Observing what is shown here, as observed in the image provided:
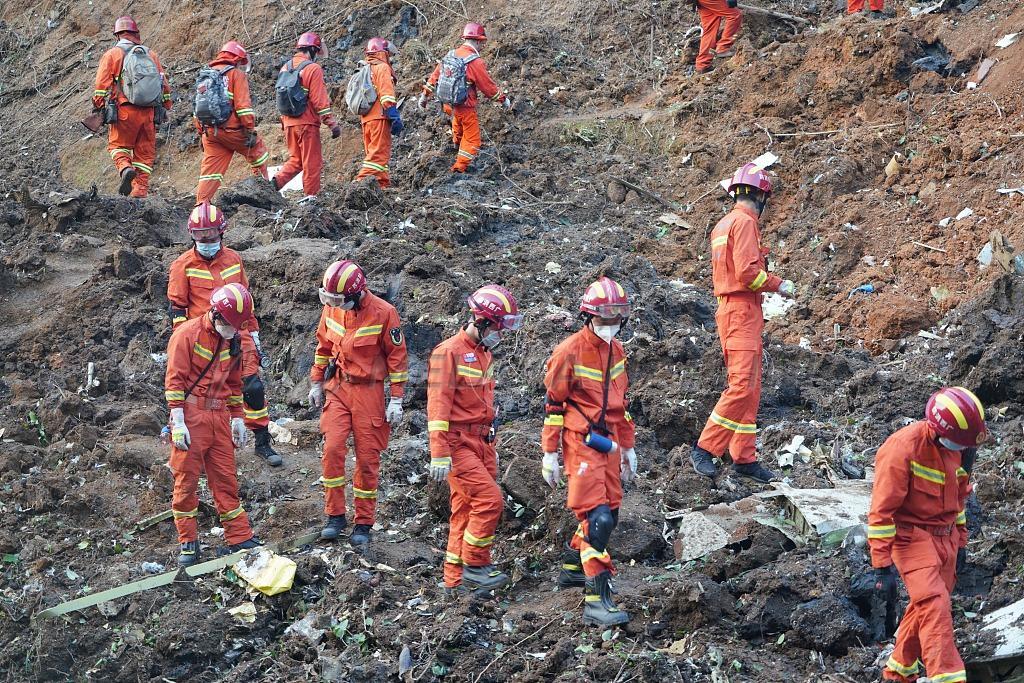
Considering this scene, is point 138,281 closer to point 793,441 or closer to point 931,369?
point 793,441

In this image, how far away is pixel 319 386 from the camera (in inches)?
334

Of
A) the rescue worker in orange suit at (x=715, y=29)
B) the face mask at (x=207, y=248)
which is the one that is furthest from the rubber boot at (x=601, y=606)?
the rescue worker in orange suit at (x=715, y=29)

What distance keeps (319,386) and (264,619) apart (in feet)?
5.48

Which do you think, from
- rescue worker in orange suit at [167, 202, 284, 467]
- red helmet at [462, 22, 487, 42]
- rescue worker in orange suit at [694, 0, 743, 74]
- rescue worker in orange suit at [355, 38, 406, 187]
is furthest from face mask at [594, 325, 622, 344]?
rescue worker in orange suit at [694, 0, 743, 74]

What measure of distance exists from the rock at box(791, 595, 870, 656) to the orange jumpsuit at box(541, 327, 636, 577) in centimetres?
116

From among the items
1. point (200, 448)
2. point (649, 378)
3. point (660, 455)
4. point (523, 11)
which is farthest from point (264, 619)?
point (523, 11)

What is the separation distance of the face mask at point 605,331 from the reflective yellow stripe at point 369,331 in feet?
5.57

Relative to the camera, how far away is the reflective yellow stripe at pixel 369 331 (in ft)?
27.0

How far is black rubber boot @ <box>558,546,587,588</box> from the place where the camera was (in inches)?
307

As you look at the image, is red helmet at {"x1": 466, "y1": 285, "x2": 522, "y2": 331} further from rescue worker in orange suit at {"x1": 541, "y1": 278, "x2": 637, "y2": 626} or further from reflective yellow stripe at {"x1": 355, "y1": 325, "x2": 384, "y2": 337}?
reflective yellow stripe at {"x1": 355, "y1": 325, "x2": 384, "y2": 337}

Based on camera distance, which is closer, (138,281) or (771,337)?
(771,337)

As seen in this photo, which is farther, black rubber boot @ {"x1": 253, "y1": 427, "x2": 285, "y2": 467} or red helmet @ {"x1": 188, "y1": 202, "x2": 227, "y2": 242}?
black rubber boot @ {"x1": 253, "y1": 427, "x2": 285, "y2": 467}

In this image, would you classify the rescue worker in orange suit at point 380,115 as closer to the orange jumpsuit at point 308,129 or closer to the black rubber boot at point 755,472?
the orange jumpsuit at point 308,129

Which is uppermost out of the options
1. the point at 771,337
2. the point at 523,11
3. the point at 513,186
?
the point at 523,11
